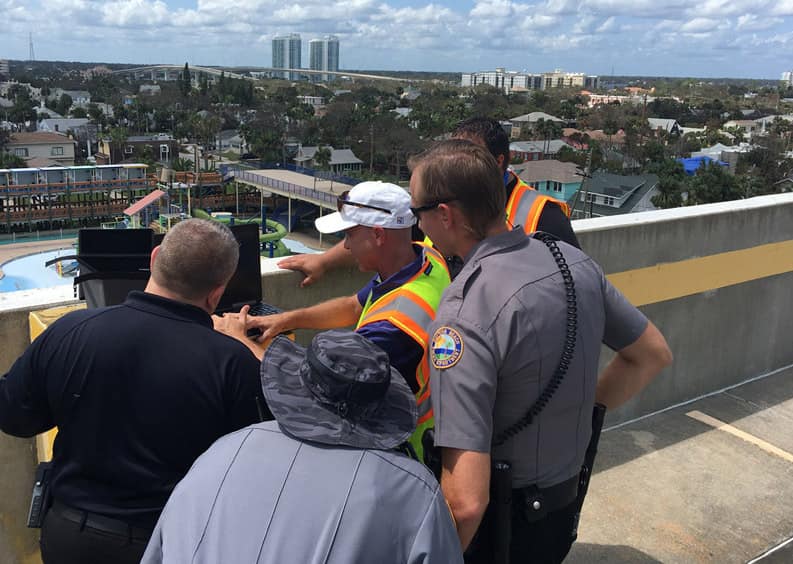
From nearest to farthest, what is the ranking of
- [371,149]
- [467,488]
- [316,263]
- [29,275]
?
[467,488] → [316,263] → [29,275] → [371,149]

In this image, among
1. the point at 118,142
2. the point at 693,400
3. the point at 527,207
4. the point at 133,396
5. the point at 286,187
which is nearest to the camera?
the point at 133,396

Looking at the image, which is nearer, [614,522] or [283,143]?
[614,522]

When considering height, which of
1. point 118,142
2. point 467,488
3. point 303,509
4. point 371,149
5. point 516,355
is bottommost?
point 118,142

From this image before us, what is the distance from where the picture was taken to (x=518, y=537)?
6.21ft

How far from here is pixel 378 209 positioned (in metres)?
2.13

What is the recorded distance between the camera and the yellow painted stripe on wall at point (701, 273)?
13.9 feet

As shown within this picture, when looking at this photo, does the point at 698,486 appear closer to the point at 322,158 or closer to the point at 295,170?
the point at 295,170

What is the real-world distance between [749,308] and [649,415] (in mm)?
1029

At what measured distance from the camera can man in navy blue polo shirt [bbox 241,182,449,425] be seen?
1879 mm

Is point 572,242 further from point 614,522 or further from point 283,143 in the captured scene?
point 283,143

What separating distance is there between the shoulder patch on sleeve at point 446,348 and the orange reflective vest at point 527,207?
1.09m

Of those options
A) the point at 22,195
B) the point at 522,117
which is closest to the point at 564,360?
the point at 22,195

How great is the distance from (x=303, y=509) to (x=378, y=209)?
1.05m

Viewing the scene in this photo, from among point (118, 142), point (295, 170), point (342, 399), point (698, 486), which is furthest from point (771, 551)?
point (118, 142)
